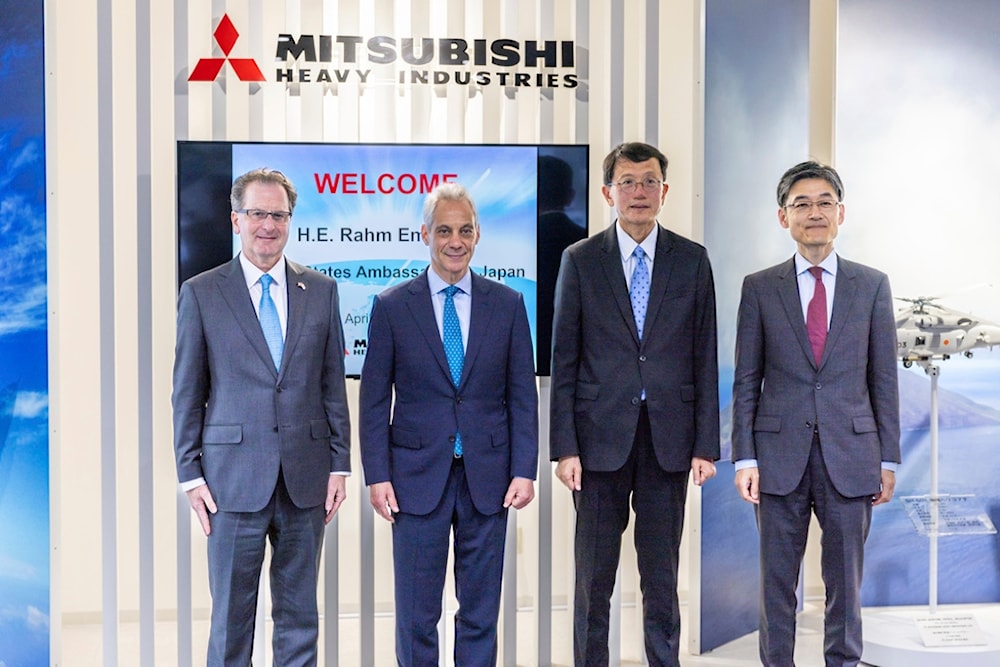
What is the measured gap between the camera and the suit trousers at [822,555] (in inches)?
128

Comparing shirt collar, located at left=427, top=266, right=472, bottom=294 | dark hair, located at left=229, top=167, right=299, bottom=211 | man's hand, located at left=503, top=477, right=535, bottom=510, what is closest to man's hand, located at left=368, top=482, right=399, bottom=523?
man's hand, located at left=503, top=477, right=535, bottom=510

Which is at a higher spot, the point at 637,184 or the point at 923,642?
the point at 637,184

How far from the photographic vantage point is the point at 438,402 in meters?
3.12

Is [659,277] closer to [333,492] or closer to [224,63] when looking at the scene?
[333,492]

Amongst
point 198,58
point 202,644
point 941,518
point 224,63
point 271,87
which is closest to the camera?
point 224,63

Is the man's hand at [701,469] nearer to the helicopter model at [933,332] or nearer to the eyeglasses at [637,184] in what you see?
the eyeglasses at [637,184]

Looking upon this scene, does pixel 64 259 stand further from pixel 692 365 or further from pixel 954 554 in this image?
pixel 954 554

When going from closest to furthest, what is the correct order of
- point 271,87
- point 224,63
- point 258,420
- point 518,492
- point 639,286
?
point 258,420 < point 518,492 < point 639,286 < point 224,63 < point 271,87

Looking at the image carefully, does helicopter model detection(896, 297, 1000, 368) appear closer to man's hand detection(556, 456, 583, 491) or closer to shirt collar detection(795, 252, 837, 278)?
shirt collar detection(795, 252, 837, 278)

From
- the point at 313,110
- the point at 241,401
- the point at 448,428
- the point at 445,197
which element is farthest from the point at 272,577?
the point at 313,110

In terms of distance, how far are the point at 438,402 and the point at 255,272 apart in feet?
2.32

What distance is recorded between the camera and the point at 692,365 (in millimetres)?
3352

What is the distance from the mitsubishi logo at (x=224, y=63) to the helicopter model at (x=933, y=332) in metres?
2.85

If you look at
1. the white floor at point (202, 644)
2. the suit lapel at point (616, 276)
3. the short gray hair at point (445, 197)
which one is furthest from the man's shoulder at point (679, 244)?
the white floor at point (202, 644)
